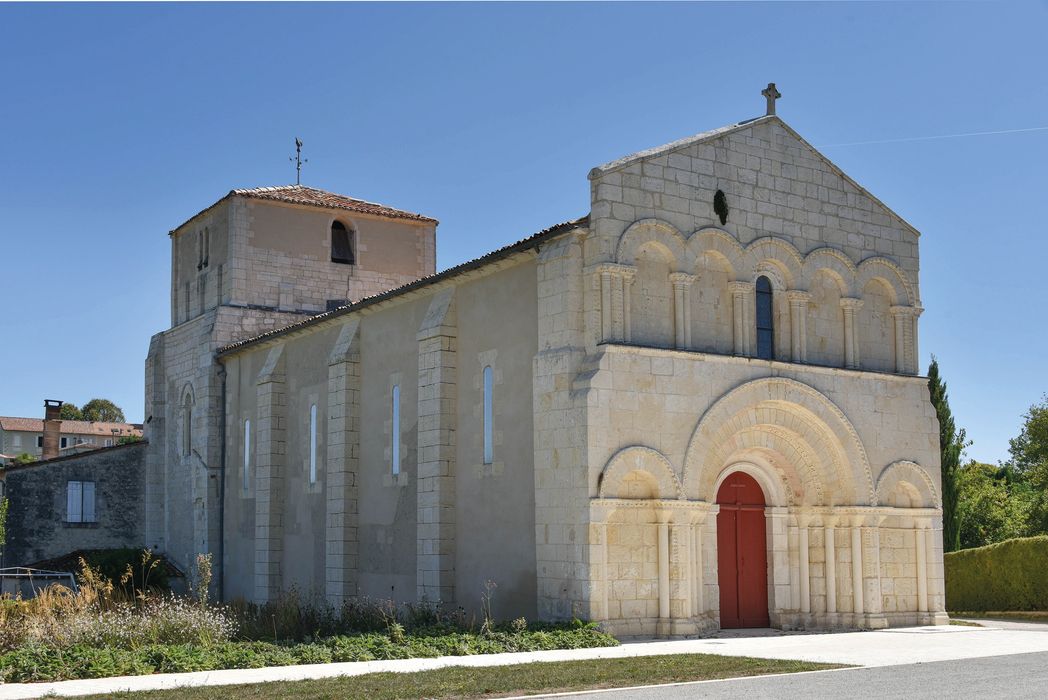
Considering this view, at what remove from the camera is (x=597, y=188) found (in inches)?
749

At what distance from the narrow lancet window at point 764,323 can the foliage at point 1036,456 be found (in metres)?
20.4

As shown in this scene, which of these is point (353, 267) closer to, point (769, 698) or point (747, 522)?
point (747, 522)

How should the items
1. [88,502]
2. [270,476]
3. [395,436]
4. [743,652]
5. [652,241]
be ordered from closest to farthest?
[743,652] < [652,241] < [395,436] < [270,476] < [88,502]

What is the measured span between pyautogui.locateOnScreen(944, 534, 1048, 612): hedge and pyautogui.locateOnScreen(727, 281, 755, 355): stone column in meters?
9.55

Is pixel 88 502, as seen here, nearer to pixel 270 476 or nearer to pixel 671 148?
pixel 270 476

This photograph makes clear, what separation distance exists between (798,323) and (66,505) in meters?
21.2

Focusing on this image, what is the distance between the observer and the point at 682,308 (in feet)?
64.7

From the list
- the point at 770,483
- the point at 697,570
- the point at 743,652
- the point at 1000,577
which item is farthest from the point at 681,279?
the point at 1000,577

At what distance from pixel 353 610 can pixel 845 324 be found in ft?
33.5

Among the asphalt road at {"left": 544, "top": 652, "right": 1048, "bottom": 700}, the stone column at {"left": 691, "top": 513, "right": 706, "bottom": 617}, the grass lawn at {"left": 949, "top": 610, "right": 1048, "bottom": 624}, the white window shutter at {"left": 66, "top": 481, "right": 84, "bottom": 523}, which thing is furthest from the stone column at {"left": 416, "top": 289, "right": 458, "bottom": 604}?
the white window shutter at {"left": 66, "top": 481, "right": 84, "bottom": 523}

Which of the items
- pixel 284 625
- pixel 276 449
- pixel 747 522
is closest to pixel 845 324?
pixel 747 522

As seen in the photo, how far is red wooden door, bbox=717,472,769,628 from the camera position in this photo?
2088 centimetres

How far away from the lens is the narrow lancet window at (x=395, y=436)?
2359cm

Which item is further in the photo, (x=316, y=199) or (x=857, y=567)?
(x=316, y=199)
